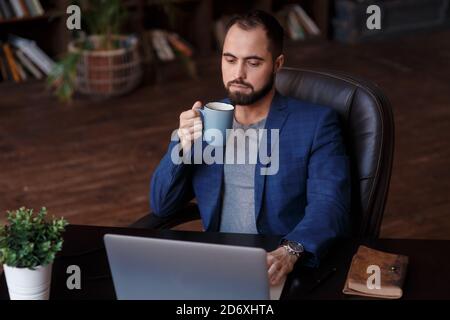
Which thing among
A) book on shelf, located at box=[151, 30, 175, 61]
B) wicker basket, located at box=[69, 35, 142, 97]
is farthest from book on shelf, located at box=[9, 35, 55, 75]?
book on shelf, located at box=[151, 30, 175, 61]

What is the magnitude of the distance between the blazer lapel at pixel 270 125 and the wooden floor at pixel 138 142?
1574mm

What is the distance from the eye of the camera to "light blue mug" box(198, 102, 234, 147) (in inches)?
76.6

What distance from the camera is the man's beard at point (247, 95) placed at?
2262 millimetres

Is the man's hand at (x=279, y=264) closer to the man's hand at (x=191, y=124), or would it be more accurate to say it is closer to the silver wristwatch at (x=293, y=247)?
the silver wristwatch at (x=293, y=247)

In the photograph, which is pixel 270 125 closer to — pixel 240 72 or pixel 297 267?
pixel 240 72

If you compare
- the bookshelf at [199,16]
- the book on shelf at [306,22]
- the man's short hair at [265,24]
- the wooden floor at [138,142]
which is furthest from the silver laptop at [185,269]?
the book on shelf at [306,22]

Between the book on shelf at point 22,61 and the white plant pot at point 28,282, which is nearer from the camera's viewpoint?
the white plant pot at point 28,282

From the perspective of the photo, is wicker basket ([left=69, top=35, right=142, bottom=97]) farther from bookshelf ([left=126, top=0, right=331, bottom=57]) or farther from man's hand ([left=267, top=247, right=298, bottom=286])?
man's hand ([left=267, top=247, right=298, bottom=286])

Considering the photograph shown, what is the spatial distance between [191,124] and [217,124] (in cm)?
16

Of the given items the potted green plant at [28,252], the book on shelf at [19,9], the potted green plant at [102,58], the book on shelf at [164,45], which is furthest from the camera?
the book on shelf at [164,45]

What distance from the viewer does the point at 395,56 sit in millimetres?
6379

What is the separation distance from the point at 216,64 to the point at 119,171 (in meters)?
1.99
